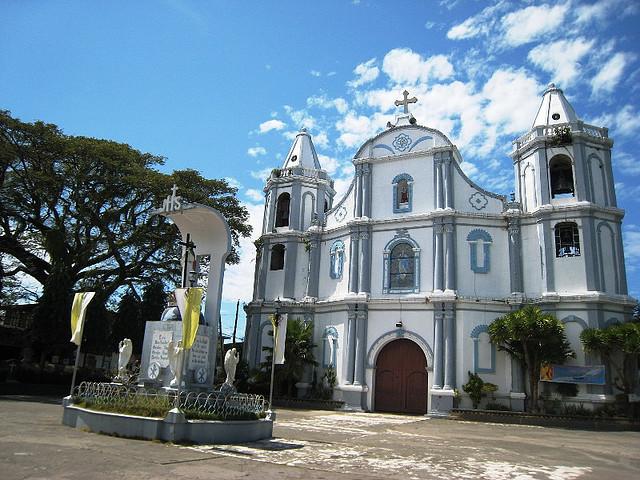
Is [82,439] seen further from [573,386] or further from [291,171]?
[291,171]

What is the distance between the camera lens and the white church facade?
2092 centimetres

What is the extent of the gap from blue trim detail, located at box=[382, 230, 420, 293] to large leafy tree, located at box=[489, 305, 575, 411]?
4.25m

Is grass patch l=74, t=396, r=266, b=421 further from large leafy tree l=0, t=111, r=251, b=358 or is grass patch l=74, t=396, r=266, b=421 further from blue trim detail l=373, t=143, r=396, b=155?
blue trim detail l=373, t=143, r=396, b=155

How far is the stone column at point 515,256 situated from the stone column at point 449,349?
2.84 meters

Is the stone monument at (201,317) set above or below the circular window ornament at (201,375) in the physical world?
above

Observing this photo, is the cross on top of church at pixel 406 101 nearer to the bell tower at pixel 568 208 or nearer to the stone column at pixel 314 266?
the bell tower at pixel 568 208

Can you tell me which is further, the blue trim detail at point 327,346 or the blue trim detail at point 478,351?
the blue trim detail at point 327,346

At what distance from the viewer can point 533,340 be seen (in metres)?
19.4

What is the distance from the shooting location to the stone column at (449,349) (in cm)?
2100

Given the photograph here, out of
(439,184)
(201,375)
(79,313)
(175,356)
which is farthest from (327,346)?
(175,356)

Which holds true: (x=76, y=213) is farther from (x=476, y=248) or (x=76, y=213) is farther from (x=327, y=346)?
A: (x=476, y=248)

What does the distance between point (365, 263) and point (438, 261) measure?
3.42m

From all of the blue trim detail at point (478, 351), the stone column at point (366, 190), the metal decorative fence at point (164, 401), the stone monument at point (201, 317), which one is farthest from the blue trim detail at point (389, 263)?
the metal decorative fence at point (164, 401)

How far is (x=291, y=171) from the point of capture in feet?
94.5
